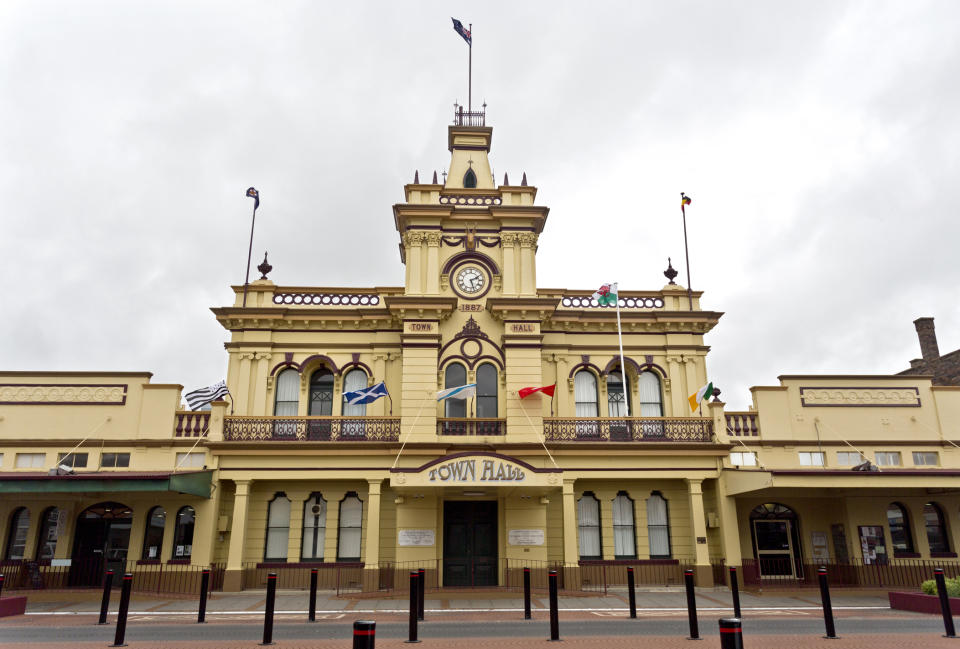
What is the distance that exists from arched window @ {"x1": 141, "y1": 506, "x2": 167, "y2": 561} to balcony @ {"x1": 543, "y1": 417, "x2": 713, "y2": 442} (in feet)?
45.6

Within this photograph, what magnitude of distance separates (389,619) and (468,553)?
801 centimetres

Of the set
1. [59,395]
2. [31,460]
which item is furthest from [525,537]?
[31,460]

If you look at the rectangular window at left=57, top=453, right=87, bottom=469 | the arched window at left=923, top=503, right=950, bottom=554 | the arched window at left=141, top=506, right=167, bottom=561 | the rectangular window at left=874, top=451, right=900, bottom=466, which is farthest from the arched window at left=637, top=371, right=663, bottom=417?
the rectangular window at left=57, top=453, right=87, bottom=469

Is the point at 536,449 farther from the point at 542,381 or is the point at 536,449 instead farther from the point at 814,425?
the point at 814,425

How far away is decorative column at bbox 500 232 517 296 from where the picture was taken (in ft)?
87.1

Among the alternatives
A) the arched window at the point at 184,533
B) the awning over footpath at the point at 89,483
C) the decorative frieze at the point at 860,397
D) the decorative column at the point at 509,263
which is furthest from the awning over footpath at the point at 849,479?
the arched window at the point at 184,533

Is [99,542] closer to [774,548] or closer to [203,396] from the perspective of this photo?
[203,396]

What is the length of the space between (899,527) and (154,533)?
1052 inches

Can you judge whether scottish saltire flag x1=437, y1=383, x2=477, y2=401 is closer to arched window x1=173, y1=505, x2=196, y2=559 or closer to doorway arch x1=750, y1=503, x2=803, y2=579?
arched window x1=173, y1=505, x2=196, y2=559

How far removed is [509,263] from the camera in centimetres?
2689

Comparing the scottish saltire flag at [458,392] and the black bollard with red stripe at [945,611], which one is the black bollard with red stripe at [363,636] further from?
the scottish saltire flag at [458,392]

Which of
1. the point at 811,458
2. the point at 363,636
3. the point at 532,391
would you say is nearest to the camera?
the point at 363,636

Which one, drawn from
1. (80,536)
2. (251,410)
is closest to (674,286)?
(251,410)

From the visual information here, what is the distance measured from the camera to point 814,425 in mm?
26281
